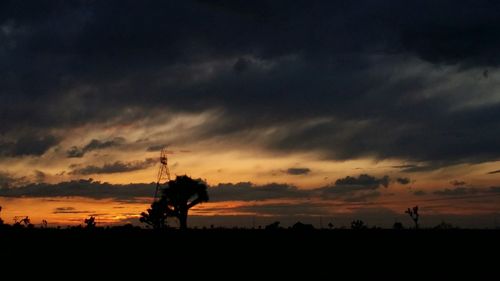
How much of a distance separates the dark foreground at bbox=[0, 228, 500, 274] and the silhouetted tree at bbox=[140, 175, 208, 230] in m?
48.6

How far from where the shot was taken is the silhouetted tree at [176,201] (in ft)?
279

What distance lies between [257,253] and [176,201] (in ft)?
192

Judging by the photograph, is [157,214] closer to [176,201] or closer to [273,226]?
[176,201]

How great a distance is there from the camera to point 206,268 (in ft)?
76.7

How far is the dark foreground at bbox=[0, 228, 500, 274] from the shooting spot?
77.4 feet

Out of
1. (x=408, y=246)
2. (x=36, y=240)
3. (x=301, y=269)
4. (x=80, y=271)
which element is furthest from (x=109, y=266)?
(x=408, y=246)

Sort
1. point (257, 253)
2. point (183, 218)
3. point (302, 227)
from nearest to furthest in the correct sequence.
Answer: point (257, 253) → point (302, 227) → point (183, 218)

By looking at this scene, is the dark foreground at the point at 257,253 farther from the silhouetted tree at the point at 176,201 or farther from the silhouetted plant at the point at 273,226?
the silhouetted tree at the point at 176,201

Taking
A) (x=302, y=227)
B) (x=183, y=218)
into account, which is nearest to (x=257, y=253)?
(x=302, y=227)

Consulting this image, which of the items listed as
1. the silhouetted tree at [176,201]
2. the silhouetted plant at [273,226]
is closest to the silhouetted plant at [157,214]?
the silhouetted tree at [176,201]

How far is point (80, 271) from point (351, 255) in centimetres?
1298

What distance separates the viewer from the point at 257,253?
28.1 meters

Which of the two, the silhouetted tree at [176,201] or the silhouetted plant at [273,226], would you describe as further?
the silhouetted tree at [176,201]

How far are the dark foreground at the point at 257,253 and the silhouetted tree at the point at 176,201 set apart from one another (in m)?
48.6
